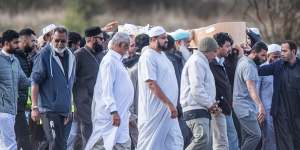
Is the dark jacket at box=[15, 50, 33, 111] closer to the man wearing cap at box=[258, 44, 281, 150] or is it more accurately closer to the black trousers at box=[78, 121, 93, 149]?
the black trousers at box=[78, 121, 93, 149]

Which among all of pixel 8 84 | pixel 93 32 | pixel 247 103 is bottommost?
pixel 247 103

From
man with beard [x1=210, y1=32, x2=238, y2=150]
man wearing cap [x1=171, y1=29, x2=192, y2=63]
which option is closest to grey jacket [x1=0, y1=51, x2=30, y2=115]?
man with beard [x1=210, y1=32, x2=238, y2=150]

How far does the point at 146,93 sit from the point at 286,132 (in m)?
3.32

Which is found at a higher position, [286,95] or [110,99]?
[110,99]

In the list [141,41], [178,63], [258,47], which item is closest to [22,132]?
[141,41]

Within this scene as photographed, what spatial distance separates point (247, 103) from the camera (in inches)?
712

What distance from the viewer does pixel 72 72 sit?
16438 millimetres

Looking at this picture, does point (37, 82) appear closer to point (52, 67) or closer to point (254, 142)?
point (52, 67)

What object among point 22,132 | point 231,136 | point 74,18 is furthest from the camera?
point 74,18

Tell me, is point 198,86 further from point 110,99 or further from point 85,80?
point 85,80

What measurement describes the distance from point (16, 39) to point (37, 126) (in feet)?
5.54

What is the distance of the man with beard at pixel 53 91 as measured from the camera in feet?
52.4

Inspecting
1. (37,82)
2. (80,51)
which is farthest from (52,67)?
(80,51)

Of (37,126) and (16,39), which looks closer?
(16,39)
